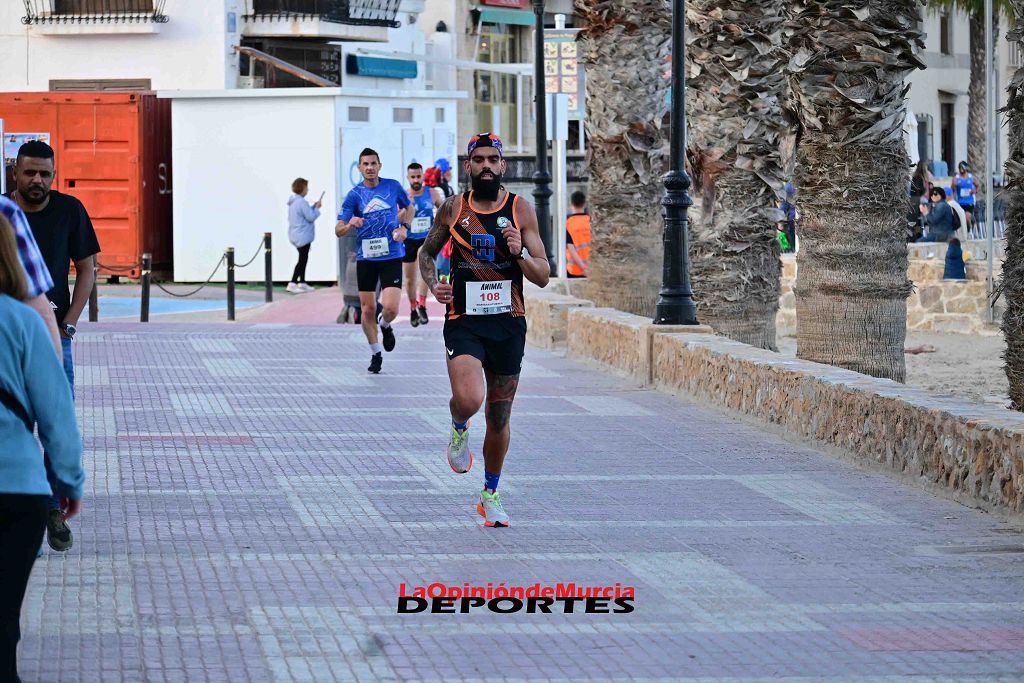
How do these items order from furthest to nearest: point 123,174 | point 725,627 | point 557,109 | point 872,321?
point 123,174, point 557,109, point 872,321, point 725,627

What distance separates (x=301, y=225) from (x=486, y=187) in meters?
19.0

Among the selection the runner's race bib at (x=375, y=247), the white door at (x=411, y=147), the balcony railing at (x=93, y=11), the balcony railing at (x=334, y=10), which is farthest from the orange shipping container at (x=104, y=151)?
the runner's race bib at (x=375, y=247)

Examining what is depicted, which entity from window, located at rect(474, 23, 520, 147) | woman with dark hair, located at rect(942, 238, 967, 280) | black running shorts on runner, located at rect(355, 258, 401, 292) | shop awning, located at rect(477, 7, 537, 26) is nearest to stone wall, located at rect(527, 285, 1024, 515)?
black running shorts on runner, located at rect(355, 258, 401, 292)

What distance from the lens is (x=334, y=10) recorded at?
37094 millimetres

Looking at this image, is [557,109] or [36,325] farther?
[557,109]

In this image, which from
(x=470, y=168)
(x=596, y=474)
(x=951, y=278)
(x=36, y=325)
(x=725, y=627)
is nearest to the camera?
(x=36, y=325)

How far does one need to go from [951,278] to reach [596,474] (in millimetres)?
16843

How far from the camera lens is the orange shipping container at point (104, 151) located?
27.9 meters

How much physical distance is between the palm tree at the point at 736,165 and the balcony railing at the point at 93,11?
20325 millimetres

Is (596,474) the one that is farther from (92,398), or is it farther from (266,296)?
(266,296)

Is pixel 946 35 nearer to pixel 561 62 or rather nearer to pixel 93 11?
pixel 93 11

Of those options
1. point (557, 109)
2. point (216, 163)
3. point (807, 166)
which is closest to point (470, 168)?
point (807, 166)

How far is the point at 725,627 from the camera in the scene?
643 cm

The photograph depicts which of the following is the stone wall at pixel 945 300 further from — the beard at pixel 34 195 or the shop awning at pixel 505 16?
the shop awning at pixel 505 16
